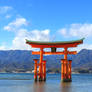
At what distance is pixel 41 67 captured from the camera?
4619cm

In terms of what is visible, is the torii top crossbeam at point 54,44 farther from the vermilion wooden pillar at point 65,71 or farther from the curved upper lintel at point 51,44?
the vermilion wooden pillar at point 65,71

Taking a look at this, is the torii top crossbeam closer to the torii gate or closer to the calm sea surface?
the torii gate

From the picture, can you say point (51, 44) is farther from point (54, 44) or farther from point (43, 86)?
point (43, 86)

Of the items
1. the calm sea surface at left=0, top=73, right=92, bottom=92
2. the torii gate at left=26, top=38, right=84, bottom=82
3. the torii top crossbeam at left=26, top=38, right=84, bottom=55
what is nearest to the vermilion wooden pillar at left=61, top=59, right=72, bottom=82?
the torii gate at left=26, top=38, right=84, bottom=82

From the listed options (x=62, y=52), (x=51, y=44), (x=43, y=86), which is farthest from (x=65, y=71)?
(x=43, y=86)

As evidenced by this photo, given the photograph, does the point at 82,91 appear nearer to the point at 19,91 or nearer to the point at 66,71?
the point at 19,91

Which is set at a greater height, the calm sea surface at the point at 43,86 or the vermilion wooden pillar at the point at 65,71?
the vermilion wooden pillar at the point at 65,71

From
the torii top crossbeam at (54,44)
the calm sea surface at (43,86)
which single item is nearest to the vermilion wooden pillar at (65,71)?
the calm sea surface at (43,86)

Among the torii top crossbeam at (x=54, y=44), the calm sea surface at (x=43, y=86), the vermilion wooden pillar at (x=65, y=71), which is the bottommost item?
the calm sea surface at (x=43, y=86)

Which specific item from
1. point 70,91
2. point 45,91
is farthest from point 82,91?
point 45,91

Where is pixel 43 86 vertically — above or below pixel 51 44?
below

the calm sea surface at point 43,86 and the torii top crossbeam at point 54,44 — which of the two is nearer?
the calm sea surface at point 43,86

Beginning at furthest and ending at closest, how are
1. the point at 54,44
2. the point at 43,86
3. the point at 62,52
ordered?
the point at 62,52, the point at 54,44, the point at 43,86

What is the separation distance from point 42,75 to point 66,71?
518 cm
